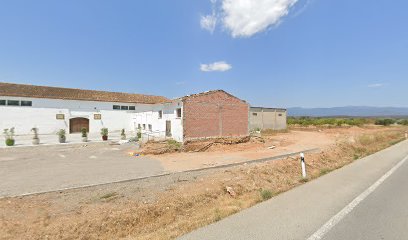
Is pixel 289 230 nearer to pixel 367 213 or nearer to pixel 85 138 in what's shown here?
pixel 367 213

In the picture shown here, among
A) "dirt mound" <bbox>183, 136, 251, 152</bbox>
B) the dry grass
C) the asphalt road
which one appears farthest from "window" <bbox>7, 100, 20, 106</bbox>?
the asphalt road

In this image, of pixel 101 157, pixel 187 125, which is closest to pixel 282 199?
pixel 101 157

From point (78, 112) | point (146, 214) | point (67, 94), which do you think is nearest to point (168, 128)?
point (78, 112)

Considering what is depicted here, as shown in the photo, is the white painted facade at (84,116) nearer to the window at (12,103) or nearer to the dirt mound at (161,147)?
the window at (12,103)

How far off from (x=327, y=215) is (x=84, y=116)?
34.0 metres

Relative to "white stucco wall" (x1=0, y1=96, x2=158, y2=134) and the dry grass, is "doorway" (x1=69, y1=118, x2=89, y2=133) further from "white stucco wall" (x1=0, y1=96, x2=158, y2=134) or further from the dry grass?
the dry grass

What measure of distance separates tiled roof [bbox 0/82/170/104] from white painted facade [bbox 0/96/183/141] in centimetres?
58

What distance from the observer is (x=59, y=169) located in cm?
1302

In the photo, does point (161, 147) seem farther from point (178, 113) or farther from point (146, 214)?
point (146, 214)

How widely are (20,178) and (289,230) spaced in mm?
11929

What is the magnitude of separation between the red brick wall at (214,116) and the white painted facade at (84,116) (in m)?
0.98

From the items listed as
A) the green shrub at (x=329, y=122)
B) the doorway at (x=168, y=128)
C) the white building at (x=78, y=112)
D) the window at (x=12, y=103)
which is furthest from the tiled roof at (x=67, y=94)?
the green shrub at (x=329, y=122)

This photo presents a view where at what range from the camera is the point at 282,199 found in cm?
685

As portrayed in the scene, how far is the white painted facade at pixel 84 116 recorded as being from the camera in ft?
83.8
